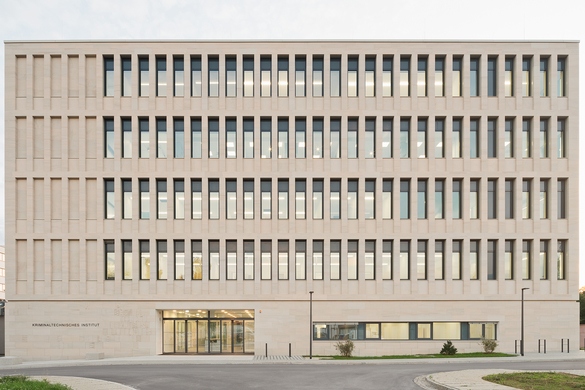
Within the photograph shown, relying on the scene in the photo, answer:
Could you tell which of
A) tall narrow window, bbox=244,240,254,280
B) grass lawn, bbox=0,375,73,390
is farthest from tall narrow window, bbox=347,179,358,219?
grass lawn, bbox=0,375,73,390

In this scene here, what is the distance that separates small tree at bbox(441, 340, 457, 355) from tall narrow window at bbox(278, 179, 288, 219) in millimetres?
14645

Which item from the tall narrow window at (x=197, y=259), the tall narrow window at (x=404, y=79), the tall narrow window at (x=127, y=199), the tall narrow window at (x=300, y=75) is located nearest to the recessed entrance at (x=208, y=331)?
the tall narrow window at (x=197, y=259)

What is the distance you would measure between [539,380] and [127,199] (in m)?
28.5

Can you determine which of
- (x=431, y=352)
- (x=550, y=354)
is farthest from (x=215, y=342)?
(x=550, y=354)

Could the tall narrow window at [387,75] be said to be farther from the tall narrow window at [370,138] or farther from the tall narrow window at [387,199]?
the tall narrow window at [387,199]

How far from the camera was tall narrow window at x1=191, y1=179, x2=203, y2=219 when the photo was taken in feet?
108

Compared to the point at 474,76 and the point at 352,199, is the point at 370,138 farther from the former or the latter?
the point at 474,76

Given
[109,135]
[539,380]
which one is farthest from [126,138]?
[539,380]

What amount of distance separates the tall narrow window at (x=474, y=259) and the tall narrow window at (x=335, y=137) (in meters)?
12.5

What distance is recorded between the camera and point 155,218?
3256 centimetres

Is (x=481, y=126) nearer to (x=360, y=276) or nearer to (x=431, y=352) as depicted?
(x=360, y=276)

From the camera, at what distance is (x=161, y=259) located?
Answer: 107ft

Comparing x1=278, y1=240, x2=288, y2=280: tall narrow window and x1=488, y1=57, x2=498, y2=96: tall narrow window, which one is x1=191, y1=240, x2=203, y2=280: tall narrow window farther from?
x1=488, y1=57, x2=498, y2=96: tall narrow window

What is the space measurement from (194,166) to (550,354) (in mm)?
29075
